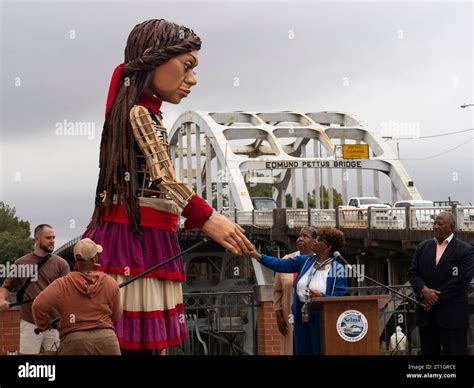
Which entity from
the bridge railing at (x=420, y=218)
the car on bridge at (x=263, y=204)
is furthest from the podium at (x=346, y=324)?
the car on bridge at (x=263, y=204)

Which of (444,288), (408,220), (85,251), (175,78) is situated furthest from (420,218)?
(85,251)

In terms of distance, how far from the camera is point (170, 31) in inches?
264

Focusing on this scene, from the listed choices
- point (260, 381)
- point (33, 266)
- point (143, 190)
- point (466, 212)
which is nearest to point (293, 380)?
point (260, 381)

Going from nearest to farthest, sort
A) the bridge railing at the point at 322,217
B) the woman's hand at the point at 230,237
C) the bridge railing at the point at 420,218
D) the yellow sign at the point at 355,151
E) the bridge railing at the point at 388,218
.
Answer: the woman's hand at the point at 230,237, the bridge railing at the point at 420,218, the bridge railing at the point at 388,218, the bridge railing at the point at 322,217, the yellow sign at the point at 355,151

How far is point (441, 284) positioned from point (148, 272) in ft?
8.17

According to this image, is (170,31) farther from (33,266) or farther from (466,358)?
(466,358)

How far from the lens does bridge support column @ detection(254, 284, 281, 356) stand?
34.0ft

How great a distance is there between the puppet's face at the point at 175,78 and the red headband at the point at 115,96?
5 centimetres

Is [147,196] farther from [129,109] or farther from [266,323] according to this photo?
[266,323]

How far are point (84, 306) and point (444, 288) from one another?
304 centimetres

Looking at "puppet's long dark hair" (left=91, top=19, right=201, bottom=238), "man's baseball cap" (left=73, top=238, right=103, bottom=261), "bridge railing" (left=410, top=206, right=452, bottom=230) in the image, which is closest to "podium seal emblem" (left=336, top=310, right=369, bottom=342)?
"puppet's long dark hair" (left=91, top=19, right=201, bottom=238)

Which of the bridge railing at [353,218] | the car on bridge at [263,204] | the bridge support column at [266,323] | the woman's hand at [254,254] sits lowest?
the bridge support column at [266,323]

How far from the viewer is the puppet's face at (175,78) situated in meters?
6.65

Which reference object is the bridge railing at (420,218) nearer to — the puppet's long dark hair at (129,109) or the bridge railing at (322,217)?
the bridge railing at (322,217)
